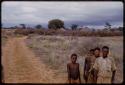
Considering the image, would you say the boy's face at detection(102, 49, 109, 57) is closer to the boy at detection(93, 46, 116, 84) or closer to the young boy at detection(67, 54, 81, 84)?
the boy at detection(93, 46, 116, 84)

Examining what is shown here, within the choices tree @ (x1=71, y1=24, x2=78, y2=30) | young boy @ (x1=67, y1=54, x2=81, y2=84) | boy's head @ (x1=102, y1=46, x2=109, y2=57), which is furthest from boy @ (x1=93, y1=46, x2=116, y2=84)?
tree @ (x1=71, y1=24, x2=78, y2=30)

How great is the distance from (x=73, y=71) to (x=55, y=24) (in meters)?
0.70

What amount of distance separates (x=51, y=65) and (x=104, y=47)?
75 cm

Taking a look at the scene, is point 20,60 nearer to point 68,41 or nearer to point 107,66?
point 68,41

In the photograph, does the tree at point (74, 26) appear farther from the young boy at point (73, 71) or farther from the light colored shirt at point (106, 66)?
the light colored shirt at point (106, 66)

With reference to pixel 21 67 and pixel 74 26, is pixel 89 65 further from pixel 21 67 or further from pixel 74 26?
pixel 21 67

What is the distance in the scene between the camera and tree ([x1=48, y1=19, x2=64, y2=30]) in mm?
7198

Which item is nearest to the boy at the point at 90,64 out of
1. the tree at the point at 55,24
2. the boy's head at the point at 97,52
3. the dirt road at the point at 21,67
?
the boy's head at the point at 97,52

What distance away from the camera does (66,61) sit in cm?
744

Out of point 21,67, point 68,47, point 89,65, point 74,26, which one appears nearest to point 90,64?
point 89,65

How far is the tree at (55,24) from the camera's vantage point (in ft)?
23.6

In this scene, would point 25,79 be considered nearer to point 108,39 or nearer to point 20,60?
point 20,60

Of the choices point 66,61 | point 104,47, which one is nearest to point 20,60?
point 66,61

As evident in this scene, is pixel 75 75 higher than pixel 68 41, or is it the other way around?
pixel 68 41
